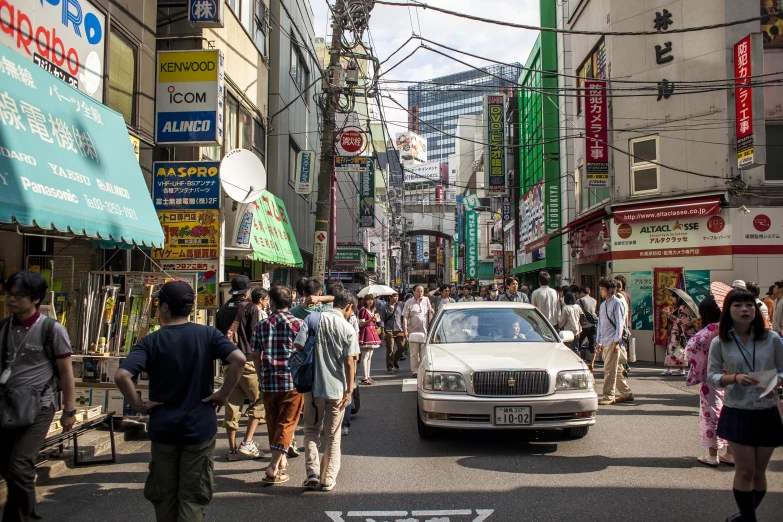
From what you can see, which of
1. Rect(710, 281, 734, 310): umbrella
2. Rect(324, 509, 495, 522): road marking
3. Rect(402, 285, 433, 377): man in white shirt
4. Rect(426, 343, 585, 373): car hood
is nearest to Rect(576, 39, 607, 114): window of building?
Rect(402, 285, 433, 377): man in white shirt

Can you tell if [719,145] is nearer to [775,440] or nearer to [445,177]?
[775,440]

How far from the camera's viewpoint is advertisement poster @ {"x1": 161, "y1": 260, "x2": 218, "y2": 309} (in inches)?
428

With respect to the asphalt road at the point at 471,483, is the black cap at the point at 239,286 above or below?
above

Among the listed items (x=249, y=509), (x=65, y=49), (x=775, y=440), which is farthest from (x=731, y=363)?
(x=65, y=49)

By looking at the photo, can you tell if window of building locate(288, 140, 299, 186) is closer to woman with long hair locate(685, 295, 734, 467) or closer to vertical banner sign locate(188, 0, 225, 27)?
vertical banner sign locate(188, 0, 225, 27)

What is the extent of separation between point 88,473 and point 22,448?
2068 millimetres

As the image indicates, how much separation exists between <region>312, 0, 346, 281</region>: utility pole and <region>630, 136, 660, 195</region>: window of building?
854 centimetres

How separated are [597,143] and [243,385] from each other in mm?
13859

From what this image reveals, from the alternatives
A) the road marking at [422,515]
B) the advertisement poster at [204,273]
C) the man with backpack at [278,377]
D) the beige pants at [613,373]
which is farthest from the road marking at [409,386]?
the advertisement poster at [204,273]

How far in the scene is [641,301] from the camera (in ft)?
52.5

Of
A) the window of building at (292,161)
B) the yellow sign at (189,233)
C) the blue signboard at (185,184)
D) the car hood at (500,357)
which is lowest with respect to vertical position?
the car hood at (500,357)

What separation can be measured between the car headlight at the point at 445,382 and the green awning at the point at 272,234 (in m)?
7.34

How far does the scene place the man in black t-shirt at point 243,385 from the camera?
6.58 meters

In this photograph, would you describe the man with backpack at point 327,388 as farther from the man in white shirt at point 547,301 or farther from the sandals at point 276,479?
the man in white shirt at point 547,301
